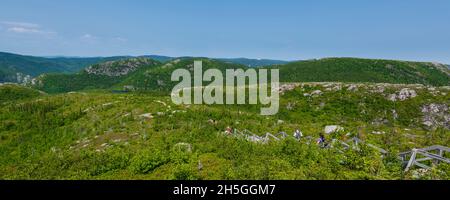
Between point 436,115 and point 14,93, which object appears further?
point 14,93

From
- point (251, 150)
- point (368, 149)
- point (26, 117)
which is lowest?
point (26, 117)

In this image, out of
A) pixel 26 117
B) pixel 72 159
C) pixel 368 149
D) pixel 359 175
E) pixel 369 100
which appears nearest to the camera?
pixel 359 175

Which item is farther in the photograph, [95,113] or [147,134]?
[95,113]

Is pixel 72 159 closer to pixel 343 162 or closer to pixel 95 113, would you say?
pixel 343 162

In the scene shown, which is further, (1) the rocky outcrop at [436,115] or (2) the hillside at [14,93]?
(2) the hillside at [14,93]

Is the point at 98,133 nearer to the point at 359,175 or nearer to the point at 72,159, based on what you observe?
the point at 72,159

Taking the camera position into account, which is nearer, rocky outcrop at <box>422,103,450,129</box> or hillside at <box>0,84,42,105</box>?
rocky outcrop at <box>422,103,450,129</box>

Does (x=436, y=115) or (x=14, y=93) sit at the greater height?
(x=436, y=115)
